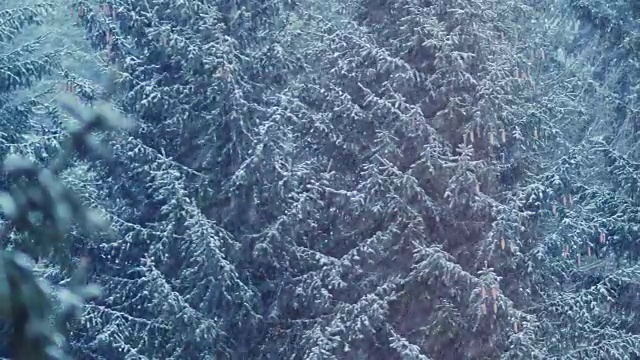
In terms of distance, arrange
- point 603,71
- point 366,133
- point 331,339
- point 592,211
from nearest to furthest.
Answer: point 331,339 → point 366,133 → point 592,211 → point 603,71

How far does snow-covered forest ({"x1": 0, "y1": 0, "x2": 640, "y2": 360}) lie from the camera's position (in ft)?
29.5

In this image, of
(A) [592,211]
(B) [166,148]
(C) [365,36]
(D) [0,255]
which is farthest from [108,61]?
(D) [0,255]

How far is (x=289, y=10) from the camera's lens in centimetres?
1065

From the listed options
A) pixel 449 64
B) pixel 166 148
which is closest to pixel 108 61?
pixel 166 148

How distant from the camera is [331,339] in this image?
29.0 ft

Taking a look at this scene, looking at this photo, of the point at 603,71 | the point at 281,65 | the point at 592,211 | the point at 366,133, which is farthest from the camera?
the point at 603,71

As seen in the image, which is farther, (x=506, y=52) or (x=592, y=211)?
(x=592, y=211)

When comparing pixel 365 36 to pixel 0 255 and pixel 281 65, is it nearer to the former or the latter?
pixel 281 65

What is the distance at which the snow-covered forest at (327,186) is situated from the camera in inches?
354

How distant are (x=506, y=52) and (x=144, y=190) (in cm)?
405

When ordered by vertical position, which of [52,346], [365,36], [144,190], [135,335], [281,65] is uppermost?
[52,346]

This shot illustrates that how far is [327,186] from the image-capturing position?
9.53 m

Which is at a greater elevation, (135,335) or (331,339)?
(331,339)

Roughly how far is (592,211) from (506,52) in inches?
121
